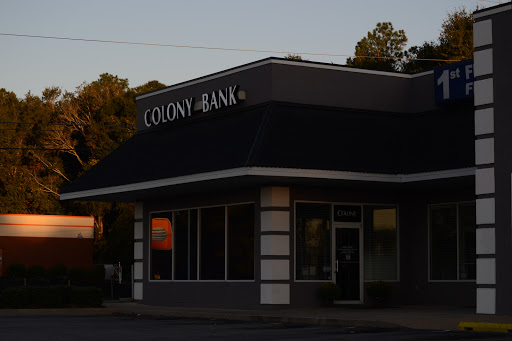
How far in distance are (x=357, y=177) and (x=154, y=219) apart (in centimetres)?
865

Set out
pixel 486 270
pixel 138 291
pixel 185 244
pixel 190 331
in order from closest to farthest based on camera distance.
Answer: pixel 190 331 < pixel 486 270 < pixel 185 244 < pixel 138 291

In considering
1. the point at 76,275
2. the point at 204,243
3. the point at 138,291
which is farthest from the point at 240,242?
the point at 76,275

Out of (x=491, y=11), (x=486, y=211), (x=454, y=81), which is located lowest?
(x=486, y=211)

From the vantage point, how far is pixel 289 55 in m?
73.6

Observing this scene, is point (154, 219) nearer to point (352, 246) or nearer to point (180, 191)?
point (180, 191)

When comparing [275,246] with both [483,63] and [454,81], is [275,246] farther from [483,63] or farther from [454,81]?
[483,63]

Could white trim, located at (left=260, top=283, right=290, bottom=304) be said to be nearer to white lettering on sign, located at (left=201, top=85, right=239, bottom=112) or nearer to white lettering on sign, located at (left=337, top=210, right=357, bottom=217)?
white lettering on sign, located at (left=337, top=210, right=357, bottom=217)

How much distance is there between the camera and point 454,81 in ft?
88.2

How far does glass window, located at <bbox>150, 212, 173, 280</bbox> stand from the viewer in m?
31.1

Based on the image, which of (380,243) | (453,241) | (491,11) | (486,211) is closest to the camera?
(486,211)

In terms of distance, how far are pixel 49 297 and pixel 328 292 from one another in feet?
26.7

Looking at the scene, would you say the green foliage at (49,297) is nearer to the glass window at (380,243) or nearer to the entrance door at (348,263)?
the entrance door at (348,263)

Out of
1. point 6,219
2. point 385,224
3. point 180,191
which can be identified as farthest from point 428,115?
point 6,219

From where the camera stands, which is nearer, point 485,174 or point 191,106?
point 485,174
